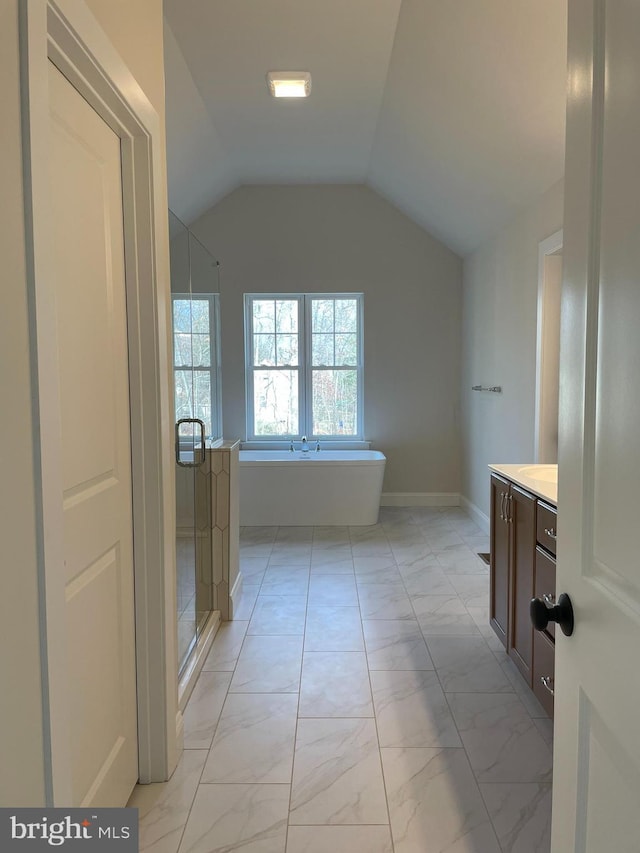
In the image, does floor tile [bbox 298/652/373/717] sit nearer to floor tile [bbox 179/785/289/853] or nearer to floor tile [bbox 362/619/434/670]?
floor tile [bbox 362/619/434/670]

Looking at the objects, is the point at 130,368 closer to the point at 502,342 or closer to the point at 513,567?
the point at 513,567

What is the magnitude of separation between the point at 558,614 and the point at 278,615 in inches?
94.0

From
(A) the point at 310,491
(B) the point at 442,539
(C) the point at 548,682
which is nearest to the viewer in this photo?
(C) the point at 548,682

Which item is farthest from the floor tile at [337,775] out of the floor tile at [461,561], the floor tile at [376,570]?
the floor tile at [461,561]

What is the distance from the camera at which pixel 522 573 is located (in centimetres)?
231

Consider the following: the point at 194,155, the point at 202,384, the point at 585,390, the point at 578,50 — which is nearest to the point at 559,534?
the point at 585,390

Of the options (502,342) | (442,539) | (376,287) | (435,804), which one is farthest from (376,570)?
(376,287)

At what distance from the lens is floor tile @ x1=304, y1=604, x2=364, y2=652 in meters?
2.77

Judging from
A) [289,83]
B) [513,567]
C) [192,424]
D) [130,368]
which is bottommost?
[513,567]

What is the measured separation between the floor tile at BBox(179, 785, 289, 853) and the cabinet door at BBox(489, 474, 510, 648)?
49.3 inches

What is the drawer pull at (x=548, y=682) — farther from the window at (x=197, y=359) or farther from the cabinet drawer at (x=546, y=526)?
the window at (x=197, y=359)

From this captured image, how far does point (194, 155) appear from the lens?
→ 415 centimetres

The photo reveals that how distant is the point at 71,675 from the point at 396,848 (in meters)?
1.01

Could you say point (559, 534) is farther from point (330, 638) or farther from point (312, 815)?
point (330, 638)
